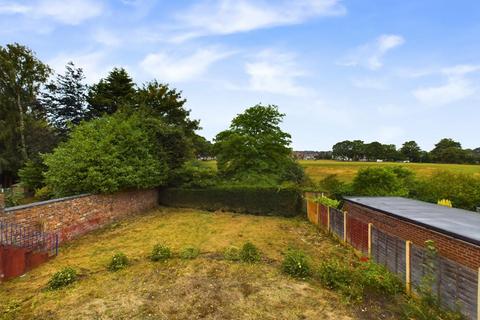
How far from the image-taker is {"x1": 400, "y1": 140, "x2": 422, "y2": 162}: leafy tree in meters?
88.8

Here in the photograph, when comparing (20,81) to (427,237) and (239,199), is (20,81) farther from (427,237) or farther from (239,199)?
(427,237)

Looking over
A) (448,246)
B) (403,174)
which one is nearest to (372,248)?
(448,246)

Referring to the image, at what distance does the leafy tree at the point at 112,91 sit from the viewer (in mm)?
25375

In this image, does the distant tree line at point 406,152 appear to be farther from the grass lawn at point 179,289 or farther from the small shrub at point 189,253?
the small shrub at point 189,253

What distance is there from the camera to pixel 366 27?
39.8ft

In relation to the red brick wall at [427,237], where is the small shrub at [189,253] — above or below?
below

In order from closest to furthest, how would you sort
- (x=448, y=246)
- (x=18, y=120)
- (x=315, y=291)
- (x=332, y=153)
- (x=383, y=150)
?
(x=448, y=246), (x=315, y=291), (x=18, y=120), (x=383, y=150), (x=332, y=153)

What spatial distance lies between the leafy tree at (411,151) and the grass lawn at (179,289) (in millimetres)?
95310

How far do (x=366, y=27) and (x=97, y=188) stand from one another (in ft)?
49.2


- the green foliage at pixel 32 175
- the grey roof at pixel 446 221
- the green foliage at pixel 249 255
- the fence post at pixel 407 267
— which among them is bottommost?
the green foliage at pixel 249 255

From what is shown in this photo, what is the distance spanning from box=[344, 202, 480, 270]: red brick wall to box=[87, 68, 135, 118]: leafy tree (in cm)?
2331

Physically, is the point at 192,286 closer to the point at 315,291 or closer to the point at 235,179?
the point at 315,291

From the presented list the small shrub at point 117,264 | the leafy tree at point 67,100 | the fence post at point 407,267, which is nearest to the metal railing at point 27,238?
the small shrub at point 117,264

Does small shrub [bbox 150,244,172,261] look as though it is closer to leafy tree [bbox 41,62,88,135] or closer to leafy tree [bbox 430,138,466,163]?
leafy tree [bbox 41,62,88,135]
